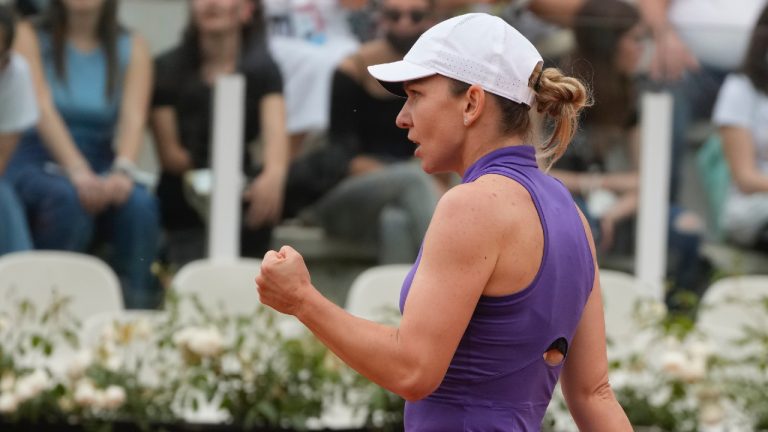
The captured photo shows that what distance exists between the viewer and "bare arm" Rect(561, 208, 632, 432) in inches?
86.3

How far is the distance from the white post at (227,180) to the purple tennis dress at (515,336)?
363 centimetres

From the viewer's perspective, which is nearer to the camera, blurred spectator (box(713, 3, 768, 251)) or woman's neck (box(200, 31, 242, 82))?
woman's neck (box(200, 31, 242, 82))

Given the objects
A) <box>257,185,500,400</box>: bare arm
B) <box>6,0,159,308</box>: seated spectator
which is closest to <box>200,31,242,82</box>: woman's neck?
<box>6,0,159,308</box>: seated spectator

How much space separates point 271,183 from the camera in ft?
18.4

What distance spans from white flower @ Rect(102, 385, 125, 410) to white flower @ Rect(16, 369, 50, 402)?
186mm

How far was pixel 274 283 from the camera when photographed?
1.88m

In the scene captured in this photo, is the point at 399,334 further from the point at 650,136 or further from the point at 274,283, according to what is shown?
the point at 650,136

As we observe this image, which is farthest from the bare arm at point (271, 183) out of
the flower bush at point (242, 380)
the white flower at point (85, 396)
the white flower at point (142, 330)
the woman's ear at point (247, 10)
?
the white flower at point (85, 396)

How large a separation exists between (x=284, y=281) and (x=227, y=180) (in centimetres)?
378

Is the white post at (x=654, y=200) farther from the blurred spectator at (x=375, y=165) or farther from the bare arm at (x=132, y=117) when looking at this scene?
the bare arm at (x=132, y=117)

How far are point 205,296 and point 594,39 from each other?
2.15 metres

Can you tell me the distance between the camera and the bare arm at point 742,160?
5.78 metres

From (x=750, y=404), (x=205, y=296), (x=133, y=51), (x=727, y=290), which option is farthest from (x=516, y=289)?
(x=133, y=51)

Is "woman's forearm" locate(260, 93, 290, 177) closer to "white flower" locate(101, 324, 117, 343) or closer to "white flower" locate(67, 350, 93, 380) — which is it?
"white flower" locate(101, 324, 117, 343)
